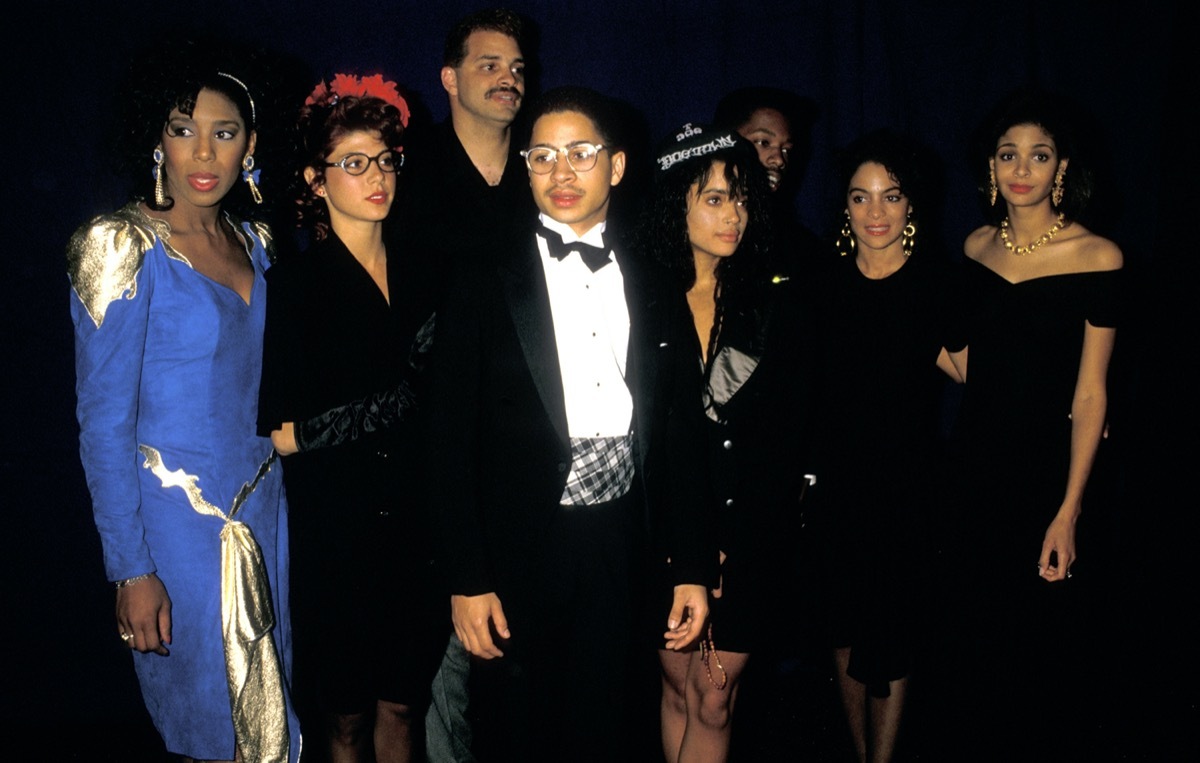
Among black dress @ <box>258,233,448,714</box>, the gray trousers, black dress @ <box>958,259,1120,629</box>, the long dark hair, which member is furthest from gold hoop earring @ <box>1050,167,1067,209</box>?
the gray trousers

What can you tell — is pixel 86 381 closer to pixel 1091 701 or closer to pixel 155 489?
pixel 155 489

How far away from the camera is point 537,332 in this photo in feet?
6.19

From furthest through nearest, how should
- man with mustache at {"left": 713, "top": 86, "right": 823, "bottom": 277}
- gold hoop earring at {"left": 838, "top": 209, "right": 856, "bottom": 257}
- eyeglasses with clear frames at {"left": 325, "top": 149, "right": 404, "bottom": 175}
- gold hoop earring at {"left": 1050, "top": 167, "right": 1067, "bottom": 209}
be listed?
man with mustache at {"left": 713, "top": 86, "right": 823, "bottom": 277}, gold hoop earring at {"left": 838, "top": 209, "right": 856, "bottom": 257}, gold hoop earring at {"left": 1050, "top": 167, "right": 1067, "bottom": 209}, eyeglasses with clear frames at {"left": 325, "top": 149, "right": 404, "bottom": 175}

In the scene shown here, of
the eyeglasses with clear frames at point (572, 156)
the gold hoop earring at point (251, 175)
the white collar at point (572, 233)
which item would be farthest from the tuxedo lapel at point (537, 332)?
the gold hoop earring at point (251, 175)

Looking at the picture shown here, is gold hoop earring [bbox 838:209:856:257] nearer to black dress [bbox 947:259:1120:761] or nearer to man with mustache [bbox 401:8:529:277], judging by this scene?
black dress [bbox 947:259:1120:761]

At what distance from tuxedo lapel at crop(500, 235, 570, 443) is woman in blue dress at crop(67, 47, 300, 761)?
693 mm

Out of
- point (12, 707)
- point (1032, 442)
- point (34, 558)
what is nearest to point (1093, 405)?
point (1032, 442)

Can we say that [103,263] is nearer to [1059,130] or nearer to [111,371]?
[111,371]

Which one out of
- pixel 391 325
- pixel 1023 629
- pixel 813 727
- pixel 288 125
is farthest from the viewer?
pixel 813 727

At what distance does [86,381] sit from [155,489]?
29cm

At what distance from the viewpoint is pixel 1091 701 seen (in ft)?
10.6

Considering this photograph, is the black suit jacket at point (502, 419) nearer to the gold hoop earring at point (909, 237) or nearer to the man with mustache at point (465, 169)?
the man with mustache at point (465, 169)

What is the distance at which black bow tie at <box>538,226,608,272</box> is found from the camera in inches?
76.2

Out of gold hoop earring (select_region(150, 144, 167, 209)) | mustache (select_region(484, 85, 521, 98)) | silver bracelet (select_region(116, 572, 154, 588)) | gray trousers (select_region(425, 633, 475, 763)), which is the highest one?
mustache (select_region(484, 85, 521, 98))
